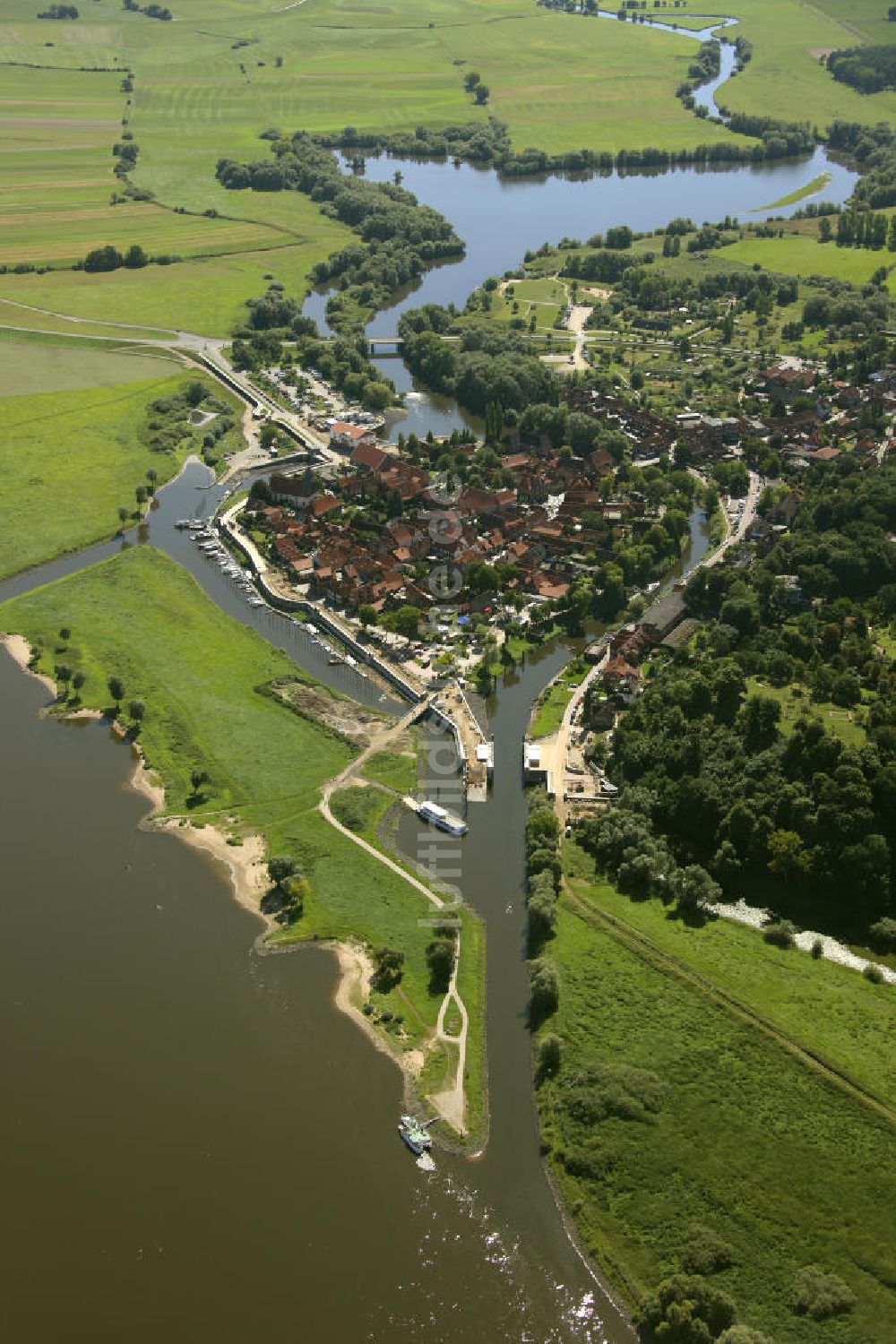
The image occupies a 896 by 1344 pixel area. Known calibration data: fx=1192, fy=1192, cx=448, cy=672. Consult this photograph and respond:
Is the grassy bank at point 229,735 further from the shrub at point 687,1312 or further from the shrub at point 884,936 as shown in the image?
the shrub at point 884,936

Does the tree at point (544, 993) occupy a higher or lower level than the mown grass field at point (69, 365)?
lower

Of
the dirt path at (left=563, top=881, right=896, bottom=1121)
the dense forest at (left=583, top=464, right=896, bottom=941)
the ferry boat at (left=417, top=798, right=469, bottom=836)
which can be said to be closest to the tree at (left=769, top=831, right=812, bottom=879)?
the dense forest at (left=583, top=464, right=896, bottom=941)

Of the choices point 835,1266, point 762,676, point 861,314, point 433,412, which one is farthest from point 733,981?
point 861,314

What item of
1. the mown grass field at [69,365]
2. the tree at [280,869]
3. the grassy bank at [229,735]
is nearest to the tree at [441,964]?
the grassy bank at [229,735]

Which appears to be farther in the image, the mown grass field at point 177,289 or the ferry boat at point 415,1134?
the mown grass field at point 177,289

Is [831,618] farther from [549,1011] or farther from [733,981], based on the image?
[549,1011]

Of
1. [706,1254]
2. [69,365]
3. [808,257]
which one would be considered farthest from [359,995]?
[808,257]

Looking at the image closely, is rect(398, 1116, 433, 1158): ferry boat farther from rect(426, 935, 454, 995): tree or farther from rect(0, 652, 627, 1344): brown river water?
rect(426, 935, 454, 995): tree
